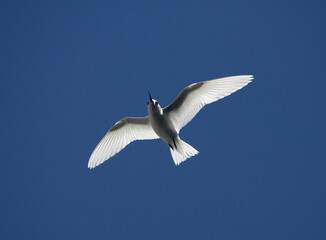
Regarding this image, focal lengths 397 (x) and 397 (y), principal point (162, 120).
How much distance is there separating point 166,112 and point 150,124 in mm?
713

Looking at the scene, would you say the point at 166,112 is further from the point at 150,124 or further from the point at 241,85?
the point at 241,85

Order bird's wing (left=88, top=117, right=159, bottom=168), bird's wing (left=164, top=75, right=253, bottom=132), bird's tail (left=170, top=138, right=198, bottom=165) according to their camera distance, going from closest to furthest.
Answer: bird's wing (left=164, top=75, right=253, bottom=132), bird's tail (left=170, top=138, right=198, bottom=165), bird's wing (left=88, top=117, right=159, bottom=168)

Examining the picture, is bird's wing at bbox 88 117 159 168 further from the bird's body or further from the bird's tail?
the bird's tail

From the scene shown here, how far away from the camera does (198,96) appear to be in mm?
10312

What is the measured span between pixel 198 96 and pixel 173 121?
958mm

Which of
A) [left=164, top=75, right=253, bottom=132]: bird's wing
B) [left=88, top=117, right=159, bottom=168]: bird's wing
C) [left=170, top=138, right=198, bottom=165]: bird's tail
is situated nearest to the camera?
[left=164, top=75, right=253, bottom=132]: bird's wing

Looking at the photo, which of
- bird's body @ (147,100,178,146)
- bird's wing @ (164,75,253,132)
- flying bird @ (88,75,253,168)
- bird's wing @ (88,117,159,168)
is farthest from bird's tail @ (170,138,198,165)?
bird's wing @ (88,117,159,168)

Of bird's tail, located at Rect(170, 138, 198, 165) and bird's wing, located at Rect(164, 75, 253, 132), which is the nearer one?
bird's wing, located at Rect(164, 75, 253, 132)

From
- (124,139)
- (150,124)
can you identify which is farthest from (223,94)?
(124,139)

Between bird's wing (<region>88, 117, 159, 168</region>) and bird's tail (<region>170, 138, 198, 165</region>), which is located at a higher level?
bird's wing (<region>88, 117, 159, 168</region>)

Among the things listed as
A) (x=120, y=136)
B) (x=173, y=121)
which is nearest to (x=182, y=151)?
(x=173, y=121)

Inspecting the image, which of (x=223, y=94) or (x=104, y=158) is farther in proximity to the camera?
(x=104, y=158)

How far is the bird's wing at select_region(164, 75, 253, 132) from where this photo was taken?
1000cm

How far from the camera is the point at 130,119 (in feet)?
36.6
